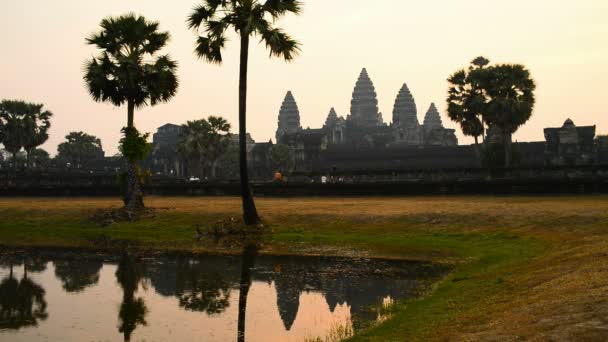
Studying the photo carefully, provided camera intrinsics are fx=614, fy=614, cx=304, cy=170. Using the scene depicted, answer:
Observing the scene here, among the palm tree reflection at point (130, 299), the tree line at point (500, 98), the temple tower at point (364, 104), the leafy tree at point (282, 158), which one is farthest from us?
the temple tower at point (364, 104)

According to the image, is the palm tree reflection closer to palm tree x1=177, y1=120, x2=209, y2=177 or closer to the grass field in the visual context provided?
the grass field

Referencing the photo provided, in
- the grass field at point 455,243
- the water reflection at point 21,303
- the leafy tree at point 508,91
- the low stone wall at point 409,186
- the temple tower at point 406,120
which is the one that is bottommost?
the water reflection at point 21,303

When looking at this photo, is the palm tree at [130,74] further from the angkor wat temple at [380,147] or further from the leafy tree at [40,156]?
the leafy tree at [40,156]

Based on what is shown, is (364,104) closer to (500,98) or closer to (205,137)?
(205,137)

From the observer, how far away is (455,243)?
20516 millimetres

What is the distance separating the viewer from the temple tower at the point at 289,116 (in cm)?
19275

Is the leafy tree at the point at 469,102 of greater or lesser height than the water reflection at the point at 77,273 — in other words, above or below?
above

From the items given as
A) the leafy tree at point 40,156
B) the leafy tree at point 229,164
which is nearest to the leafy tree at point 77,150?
the leafy tree at point 40,156

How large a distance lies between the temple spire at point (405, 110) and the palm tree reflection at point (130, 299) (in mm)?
161846

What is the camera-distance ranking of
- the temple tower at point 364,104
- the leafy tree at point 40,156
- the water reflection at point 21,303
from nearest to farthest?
the water reflection at point 21,303 → the leafy tree at point 40,156 → the temple tower at point 364,104

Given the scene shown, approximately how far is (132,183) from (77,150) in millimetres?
87100

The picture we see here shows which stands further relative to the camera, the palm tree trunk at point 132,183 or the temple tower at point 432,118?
the temple tower at point 432,118

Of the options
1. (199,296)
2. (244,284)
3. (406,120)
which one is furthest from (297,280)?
(406,120)

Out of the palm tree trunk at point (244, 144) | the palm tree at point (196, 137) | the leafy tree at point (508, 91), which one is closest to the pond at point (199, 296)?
the palm tree trunk at point (244, 144)
